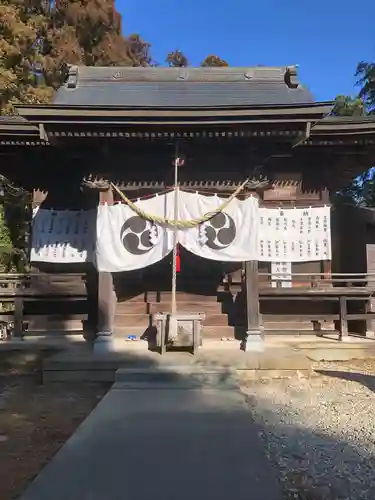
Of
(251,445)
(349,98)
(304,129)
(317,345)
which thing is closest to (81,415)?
(251,445)

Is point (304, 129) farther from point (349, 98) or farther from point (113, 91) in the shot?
point (349, 98)

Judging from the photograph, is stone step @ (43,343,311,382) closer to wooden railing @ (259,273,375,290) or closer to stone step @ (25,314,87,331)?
stone step @ (25,314,87,331)

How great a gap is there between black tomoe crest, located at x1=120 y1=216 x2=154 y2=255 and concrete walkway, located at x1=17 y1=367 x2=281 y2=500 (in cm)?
310

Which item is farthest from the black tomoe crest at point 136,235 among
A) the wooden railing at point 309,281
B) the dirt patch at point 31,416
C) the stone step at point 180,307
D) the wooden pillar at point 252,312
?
the wooden railing at point 309,281

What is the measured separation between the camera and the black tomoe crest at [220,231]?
837cm

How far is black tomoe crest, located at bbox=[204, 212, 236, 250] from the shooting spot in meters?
8.37

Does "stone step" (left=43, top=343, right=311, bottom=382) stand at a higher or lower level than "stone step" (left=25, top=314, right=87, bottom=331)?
lower

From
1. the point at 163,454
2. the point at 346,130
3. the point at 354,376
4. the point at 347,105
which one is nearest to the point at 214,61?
the point at 347,105

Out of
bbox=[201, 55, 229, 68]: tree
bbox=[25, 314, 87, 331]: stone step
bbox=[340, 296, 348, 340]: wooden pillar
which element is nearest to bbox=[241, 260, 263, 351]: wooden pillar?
bbox=[340, 296, 348, 340]: wooden pillar

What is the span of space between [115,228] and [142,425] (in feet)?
14.7

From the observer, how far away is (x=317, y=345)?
28.7ft

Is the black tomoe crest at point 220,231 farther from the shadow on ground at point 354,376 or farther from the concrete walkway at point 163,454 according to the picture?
the concrete walkway at point 163,454

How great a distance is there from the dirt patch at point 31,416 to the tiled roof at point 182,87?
6.02m

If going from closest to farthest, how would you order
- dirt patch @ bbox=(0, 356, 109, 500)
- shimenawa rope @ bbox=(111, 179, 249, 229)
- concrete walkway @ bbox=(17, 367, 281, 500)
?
concrete walkway @ bbox=(17, 367, 281, 500)
dirt patch @ bbox=(0, 356, 109, 500)
shimenawa rope @ bbox=(111, 179, 249, 229)
